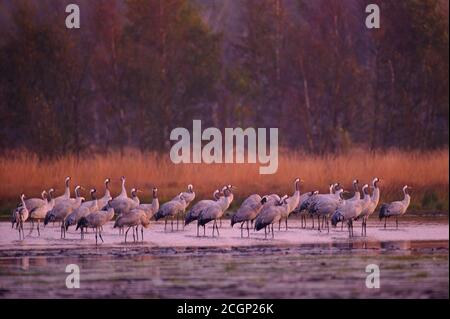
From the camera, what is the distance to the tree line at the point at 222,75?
3500 centimetres

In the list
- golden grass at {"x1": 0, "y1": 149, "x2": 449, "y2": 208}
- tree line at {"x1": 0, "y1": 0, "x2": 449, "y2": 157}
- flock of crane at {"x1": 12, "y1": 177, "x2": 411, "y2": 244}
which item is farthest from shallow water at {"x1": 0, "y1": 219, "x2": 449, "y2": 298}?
tree line at {"x1": 0, "y1": 0, "x2": 449, "y2": 157}

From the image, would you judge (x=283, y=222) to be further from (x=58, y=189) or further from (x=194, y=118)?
(x=194, y=118)

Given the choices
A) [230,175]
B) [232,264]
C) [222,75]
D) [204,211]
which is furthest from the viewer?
[222,75]

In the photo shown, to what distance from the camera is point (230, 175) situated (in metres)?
28.1

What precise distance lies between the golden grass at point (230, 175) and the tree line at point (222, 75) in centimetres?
449

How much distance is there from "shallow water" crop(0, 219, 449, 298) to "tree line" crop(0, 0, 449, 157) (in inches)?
505

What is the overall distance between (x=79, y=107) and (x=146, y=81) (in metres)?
2.36

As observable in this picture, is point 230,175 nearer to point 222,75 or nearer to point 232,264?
point 232,264

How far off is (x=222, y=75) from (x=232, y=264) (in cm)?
2175

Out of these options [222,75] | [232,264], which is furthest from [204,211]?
[222,75]

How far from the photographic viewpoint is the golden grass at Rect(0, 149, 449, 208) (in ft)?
90.6

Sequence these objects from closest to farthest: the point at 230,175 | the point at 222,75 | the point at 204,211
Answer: the point at 204,211, the point at 230,175, the point at 222,75

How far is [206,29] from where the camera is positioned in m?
38.1

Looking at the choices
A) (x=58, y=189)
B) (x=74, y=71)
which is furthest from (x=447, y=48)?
(x=58, y=189)
